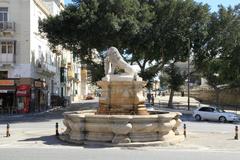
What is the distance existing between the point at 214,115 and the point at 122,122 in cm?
2487

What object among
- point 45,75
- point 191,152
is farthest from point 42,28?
point 191,152

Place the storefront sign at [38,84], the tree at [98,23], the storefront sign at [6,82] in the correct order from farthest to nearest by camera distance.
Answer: the storefront sign at [38,84] < the storefront sign at [6,82] < the tree at [98,23]

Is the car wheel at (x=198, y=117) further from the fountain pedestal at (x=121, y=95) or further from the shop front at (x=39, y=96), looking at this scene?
the fountain pedestal at (x=121, y=95)

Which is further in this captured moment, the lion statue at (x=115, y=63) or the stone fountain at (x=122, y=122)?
the lion statue at (x=115, y=63)

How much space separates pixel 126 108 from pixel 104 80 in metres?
1.65

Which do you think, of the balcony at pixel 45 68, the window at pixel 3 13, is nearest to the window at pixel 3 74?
the balcony at pixel 45 68

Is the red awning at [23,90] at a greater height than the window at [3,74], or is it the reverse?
the window at [3,74]

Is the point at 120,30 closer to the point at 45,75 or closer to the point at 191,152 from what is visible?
the point at 45,75

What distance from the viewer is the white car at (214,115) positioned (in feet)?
138

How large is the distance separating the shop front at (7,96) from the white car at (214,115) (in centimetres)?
1800

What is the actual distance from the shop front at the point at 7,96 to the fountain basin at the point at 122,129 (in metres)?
29.5

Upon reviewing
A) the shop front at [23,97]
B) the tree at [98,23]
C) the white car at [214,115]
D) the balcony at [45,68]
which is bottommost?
the white car at [214,115]

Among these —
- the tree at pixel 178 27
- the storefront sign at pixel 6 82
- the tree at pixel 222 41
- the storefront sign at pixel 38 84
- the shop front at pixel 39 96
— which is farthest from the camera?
the tree at pixel 222 41

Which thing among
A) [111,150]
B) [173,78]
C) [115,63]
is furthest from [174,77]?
[111,150]
